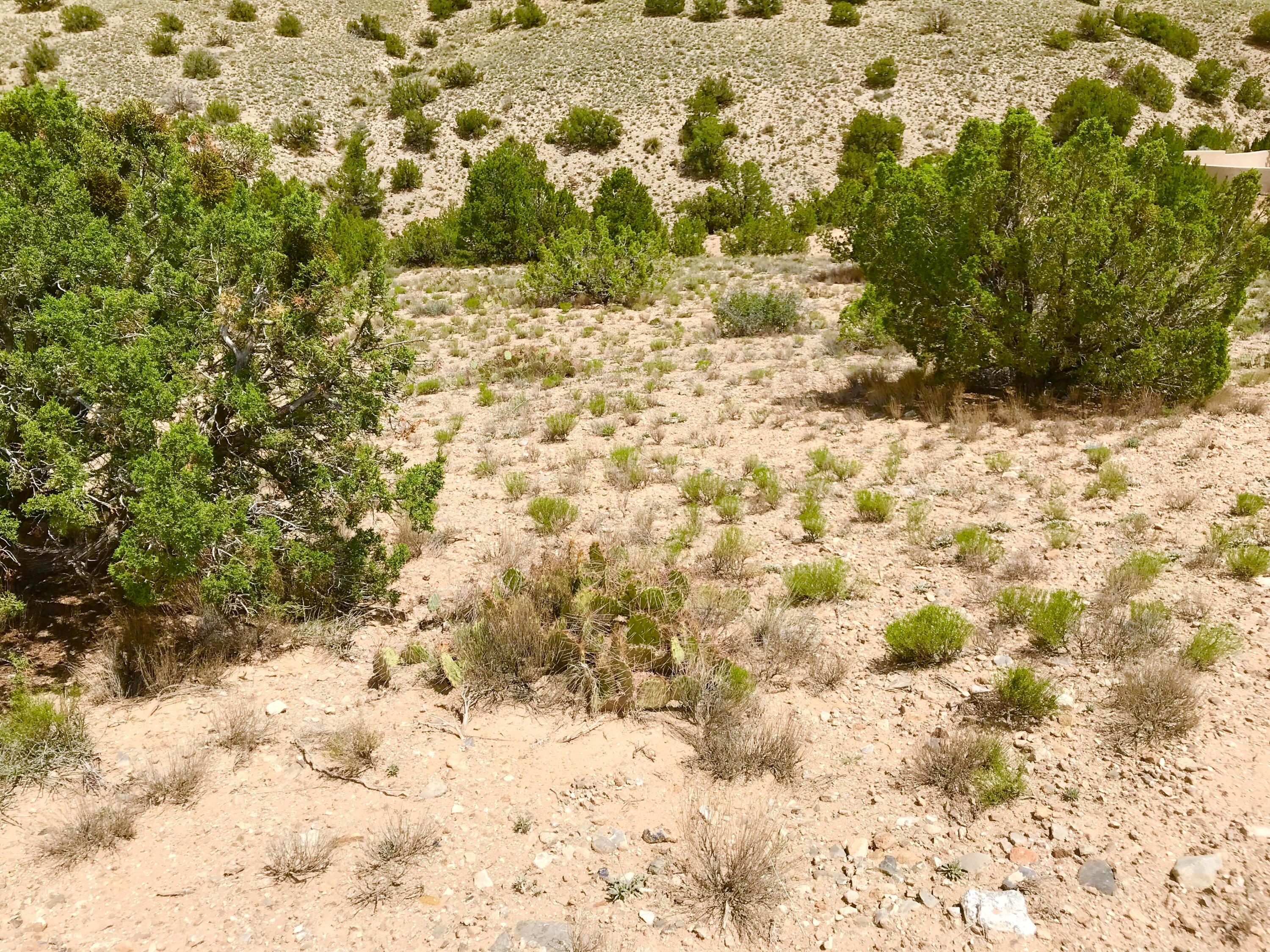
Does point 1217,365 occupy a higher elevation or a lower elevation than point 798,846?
higher

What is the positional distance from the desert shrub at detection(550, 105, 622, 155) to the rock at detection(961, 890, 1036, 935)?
35.9 meters

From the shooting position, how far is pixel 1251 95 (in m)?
33.7

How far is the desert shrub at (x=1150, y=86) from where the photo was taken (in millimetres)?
33281

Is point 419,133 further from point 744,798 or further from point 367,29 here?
point 744,798

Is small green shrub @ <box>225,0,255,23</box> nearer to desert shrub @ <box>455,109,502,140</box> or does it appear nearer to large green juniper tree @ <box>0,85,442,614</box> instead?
desert shrub @ <box>455,109,502,140</box>

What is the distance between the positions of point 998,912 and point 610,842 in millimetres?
1512

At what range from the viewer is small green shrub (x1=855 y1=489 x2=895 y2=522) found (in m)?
5.98

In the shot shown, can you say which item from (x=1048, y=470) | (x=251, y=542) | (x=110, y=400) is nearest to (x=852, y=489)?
(x=1048, y=470)

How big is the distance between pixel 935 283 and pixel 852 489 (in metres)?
3.15

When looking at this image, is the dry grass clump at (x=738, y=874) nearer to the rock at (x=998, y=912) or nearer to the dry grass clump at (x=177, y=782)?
the rock at (x=998, y=912)

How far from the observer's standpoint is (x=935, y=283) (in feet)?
27.5

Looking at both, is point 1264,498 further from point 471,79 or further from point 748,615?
point 471,79

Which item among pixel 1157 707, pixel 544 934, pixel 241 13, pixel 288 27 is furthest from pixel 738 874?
pixel 241 13

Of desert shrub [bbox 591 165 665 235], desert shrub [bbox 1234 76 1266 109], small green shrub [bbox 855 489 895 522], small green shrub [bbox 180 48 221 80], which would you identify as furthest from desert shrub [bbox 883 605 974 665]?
desert shrub [bbox 1234 76 1266 109]
